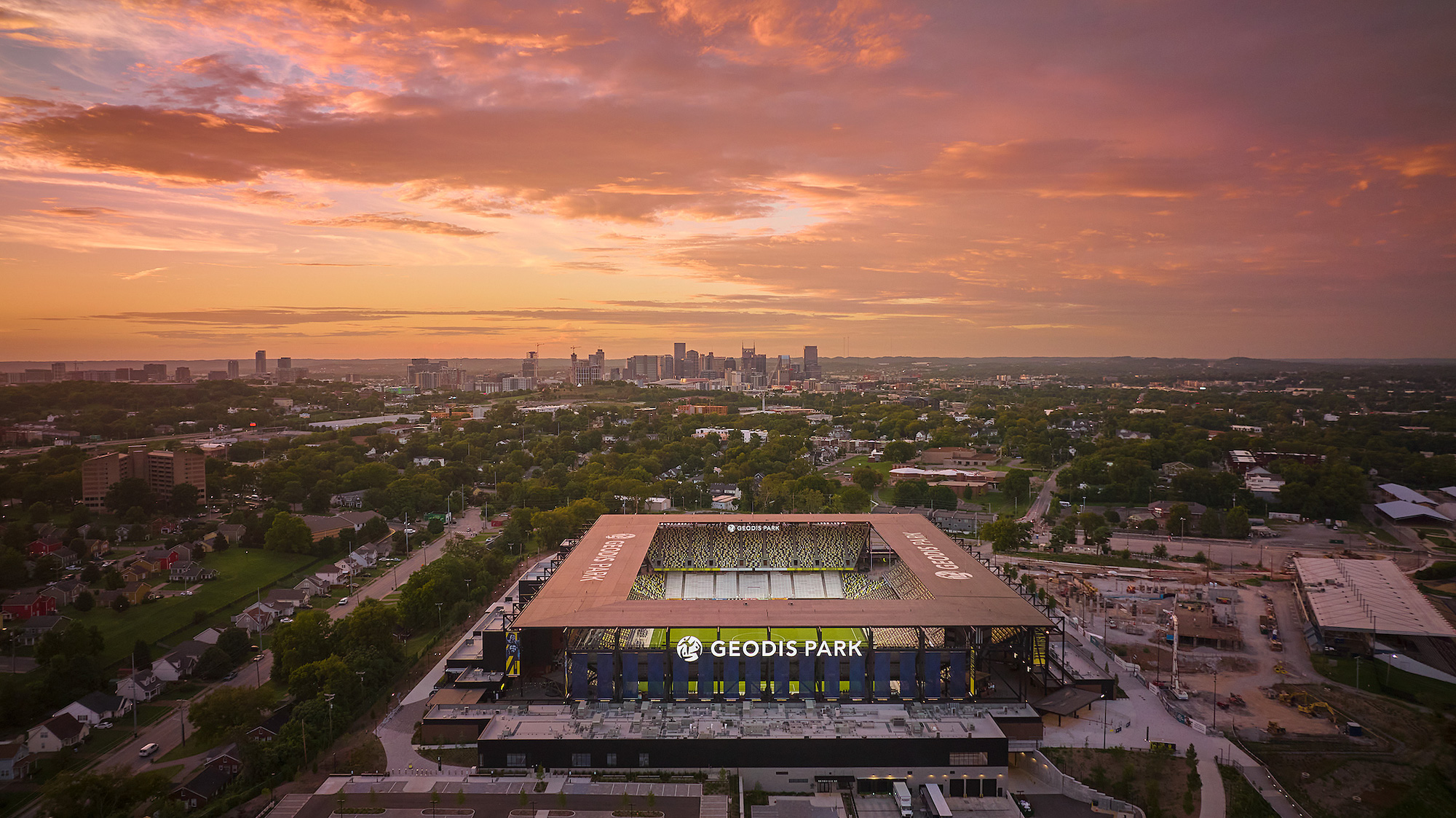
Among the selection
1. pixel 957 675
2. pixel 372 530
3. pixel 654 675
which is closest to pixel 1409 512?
pixel 957 675

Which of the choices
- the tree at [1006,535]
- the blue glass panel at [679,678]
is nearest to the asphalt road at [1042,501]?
the tree at [1006,535]

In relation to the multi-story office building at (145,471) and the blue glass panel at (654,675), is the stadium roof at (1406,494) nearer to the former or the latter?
the blue glass panel at (654,675)

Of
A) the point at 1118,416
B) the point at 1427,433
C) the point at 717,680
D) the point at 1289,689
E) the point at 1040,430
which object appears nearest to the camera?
the point at 717,680

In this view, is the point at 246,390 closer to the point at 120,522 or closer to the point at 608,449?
the point at 608,449

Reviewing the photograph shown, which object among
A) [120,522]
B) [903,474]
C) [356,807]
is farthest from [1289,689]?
[120,522]

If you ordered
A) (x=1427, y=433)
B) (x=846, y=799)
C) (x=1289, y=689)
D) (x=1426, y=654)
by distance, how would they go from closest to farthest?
1. (x=846, y=799)
2. (x=1289, y=689)
3. (x=1426, y=654)
4. (x=1427, y=433)

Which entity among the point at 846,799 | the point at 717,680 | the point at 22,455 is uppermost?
the point at 22,455
